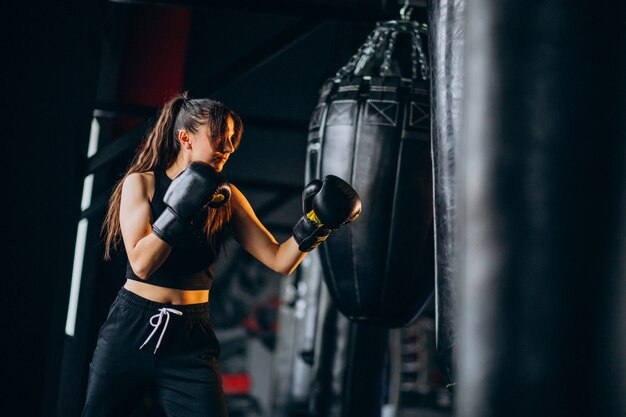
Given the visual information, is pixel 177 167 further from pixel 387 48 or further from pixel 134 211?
pixel 387 48

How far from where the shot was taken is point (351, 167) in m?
2.38

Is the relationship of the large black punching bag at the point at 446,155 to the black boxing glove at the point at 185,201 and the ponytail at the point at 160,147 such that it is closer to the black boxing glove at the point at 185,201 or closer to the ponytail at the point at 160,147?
the black boxing glove at the point at 185,201

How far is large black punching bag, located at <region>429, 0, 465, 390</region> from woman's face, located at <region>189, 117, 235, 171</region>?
65cm

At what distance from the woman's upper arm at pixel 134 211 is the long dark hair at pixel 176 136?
0.09 metres

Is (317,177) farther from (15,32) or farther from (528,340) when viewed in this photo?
(528,340)

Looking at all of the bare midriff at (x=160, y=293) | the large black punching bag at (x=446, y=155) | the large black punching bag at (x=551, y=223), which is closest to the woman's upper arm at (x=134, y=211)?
the bare midriff at (x=160, y=293)

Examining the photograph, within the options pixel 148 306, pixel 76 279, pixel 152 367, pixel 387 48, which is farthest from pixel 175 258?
pixel 76 279

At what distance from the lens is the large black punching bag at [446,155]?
1.39 meters

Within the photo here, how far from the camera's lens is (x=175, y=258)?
1.92 m

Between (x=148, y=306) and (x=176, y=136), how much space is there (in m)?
0.50

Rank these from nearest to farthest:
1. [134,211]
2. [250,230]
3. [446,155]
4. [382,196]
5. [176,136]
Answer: [446,155] → [134,211] → [176,136] → [250,230] → [382,196]

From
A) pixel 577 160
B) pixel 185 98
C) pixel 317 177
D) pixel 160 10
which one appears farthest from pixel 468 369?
pixel 160 10

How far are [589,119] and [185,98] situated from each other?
5.35 ft

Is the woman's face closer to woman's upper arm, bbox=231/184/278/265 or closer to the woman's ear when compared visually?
the woman's ear
